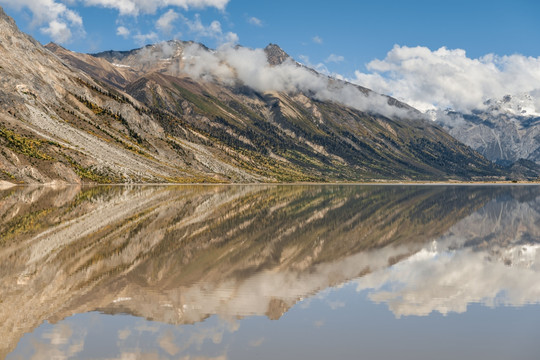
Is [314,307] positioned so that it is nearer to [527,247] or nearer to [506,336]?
[506,336]

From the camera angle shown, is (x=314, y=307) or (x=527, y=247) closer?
(x=314, y=307)

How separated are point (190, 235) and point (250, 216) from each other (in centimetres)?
2355

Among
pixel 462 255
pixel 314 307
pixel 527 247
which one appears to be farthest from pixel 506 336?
pixel 527 247

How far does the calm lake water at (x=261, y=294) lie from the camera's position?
66.2 feet

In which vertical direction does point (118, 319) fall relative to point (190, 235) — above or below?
below

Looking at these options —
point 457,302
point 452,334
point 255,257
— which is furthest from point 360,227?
point 452,334

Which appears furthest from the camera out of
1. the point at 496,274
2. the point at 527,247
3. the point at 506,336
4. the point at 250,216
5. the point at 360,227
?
the point at 250,216

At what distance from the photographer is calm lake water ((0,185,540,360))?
20.2 m

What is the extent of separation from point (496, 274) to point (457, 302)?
1052 centimetres

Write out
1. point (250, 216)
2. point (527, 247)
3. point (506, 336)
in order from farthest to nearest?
point (250, 216), point (527, 247), point (506, 336)

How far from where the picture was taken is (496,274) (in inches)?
1432

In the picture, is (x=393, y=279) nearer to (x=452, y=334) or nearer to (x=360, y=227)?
(x=452, y=334)

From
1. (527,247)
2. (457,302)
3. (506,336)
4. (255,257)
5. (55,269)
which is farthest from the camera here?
(527,247)

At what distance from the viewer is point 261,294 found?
28.3 metres
